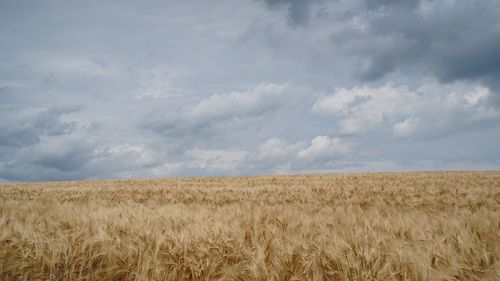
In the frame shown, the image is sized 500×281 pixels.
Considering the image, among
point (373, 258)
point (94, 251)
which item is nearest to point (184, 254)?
point (94, 251)

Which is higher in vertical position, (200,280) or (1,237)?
(1,237)

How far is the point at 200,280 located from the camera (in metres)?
3.28

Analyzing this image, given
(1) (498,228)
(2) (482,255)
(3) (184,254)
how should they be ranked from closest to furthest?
(2) (482,255) < (3) (184,254) < (1) (498,228)

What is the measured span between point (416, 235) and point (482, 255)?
44.4 inches

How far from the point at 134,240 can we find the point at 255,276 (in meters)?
1.63

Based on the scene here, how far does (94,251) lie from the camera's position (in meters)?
3.58

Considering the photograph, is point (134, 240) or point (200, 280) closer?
point (200, 280)

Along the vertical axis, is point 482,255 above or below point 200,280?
above

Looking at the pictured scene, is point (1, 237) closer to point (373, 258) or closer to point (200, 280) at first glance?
point (200, 280)

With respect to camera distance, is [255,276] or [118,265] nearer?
[255,276]

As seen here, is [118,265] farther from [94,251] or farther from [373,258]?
[373,258]

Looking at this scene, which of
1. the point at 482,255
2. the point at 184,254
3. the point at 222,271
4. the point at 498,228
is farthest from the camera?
the point at 498,228

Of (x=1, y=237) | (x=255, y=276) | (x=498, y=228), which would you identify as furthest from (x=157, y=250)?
(x=498, y=228)

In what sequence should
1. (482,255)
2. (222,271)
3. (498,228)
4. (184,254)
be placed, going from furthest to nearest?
(498,228) < (184,254) < (222,271) < (482,255)
